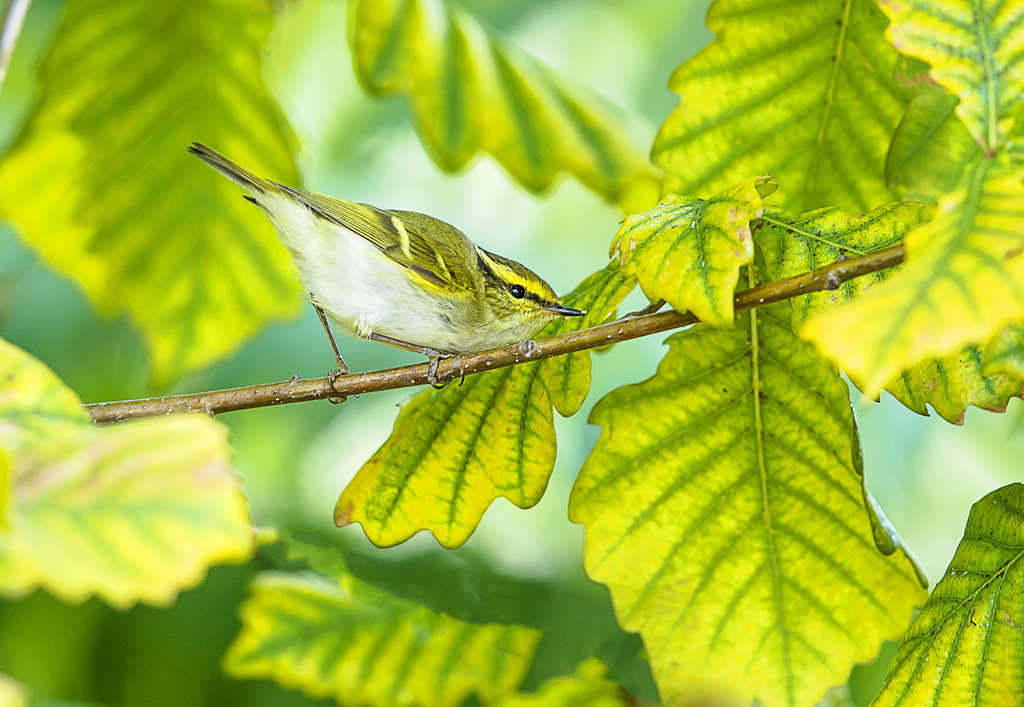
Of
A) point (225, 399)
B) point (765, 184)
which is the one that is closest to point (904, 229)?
point (765, 184)

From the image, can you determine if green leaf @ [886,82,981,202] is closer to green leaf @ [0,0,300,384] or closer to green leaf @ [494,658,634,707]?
green leaf @ [494,658,634,707]

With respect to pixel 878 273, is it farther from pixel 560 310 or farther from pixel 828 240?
pixel 560 310

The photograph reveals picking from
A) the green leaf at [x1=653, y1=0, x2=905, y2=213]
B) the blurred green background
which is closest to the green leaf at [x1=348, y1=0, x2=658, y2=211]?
the blurred green background

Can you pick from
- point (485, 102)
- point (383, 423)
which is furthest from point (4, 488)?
A: point (383, 423)

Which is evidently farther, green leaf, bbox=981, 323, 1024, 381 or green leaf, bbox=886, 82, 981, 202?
green leaf, bbox=886, 82, 981, 202

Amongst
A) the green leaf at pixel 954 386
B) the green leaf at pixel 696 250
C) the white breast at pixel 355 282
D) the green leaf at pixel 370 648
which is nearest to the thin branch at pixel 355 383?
the green leaf at pixel 696 250

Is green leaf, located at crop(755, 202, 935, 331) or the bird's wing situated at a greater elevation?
the bird's wing
